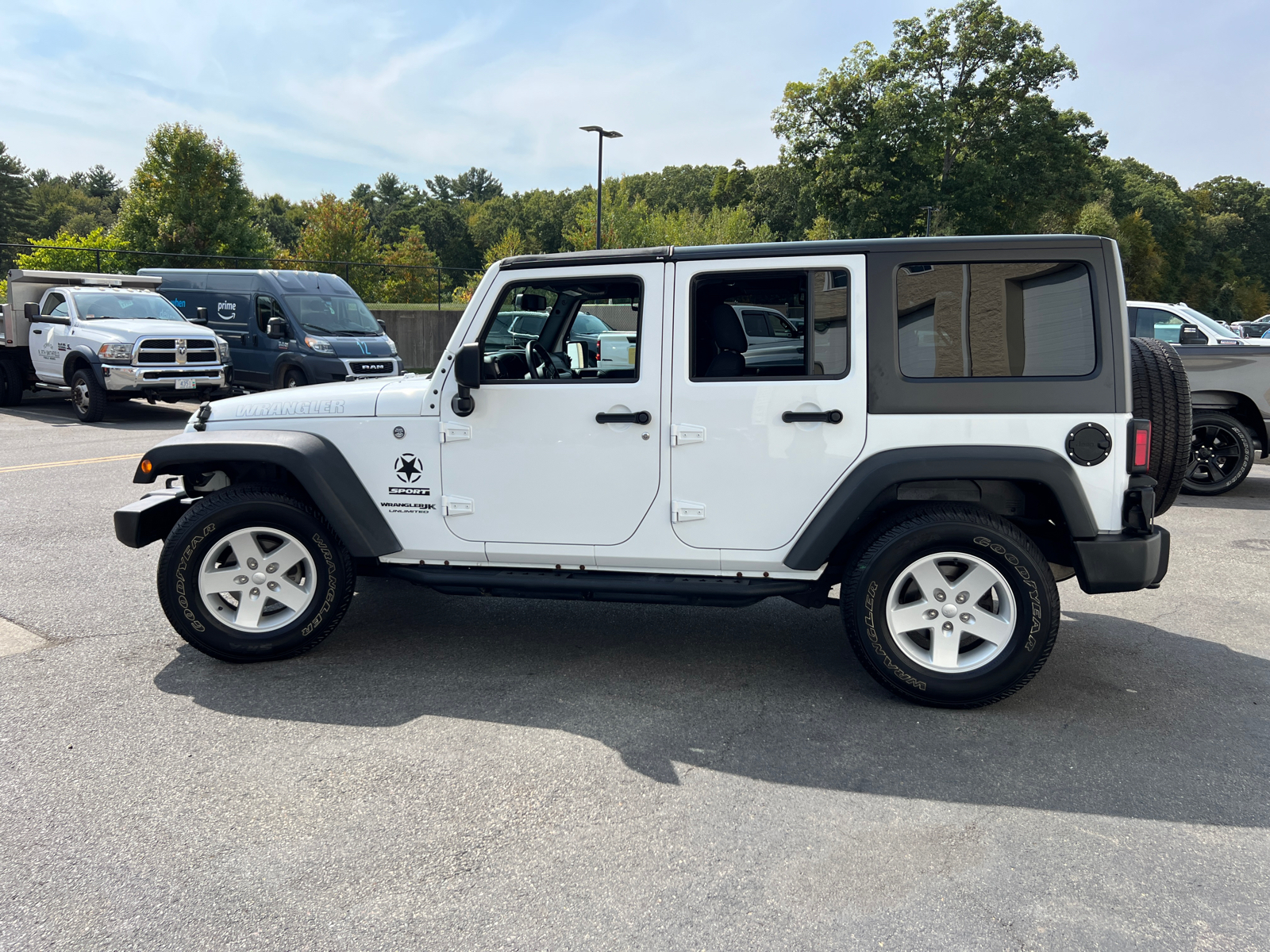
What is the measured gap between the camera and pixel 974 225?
156 ft

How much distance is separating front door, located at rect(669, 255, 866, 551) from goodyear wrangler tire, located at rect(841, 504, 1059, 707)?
1.31ft

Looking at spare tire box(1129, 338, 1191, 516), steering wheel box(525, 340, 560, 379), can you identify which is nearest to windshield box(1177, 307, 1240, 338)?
spare tire box(1129, 338, 1191, 516)

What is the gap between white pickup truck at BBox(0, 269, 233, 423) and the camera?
13.9m

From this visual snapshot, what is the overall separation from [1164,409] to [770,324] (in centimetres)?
176

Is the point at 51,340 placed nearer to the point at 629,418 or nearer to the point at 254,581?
the point at 254,581

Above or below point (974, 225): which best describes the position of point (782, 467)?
below

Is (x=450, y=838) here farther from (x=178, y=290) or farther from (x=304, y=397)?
(x=178, y=290)

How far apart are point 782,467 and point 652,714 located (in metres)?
1.18

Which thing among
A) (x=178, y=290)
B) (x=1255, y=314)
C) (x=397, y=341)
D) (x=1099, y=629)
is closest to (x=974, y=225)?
(x=397, y=341)

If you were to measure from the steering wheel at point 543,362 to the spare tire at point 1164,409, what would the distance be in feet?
8.33

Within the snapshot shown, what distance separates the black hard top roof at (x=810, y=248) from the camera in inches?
147

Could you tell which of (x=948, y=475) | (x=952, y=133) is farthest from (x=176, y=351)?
(x=952, y=133)

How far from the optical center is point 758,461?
3.92m

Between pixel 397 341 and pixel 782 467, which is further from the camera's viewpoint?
pixel 397 341
